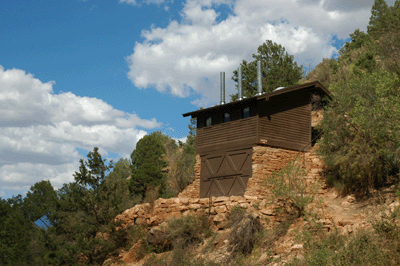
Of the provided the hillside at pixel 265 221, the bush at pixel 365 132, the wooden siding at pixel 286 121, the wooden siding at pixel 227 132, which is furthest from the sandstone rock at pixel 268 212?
the wooden siding at pixel 227 132

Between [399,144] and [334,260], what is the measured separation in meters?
6.18

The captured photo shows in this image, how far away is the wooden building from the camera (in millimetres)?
21422

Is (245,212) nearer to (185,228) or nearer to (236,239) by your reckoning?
(236,239)

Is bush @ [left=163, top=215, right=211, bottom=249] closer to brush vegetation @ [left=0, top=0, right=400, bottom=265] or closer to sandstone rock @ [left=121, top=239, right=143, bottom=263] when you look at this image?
brush vegetation @ [left=0, top=0, right=400, bottom=265]

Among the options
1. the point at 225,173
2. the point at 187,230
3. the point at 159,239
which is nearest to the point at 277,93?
the point at 225,173

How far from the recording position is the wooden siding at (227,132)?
21.7 metres

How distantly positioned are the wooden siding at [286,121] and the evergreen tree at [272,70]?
459 inches

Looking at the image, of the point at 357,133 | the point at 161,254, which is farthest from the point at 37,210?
the point at 357,133

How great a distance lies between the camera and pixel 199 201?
18.7 metres

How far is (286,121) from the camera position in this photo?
2244 centimetres

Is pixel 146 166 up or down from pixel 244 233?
up

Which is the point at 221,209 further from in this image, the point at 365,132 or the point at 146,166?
the point at 146,166

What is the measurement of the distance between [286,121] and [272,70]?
45.3 feet

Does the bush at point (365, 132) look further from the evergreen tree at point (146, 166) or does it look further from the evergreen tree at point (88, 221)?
the evergreen tree at point (146, 166)
